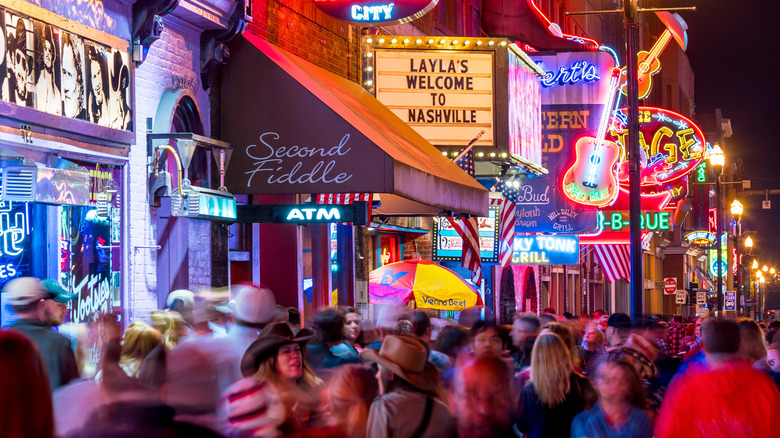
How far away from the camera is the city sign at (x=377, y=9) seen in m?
15.5

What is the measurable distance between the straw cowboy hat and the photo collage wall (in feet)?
17.3

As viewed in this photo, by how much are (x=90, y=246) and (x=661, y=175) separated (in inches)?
957

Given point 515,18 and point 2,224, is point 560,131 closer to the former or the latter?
point 515,18

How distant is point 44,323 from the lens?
785 centimetres

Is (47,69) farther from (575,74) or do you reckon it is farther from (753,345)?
(575,74)

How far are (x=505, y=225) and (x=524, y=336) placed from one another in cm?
1377

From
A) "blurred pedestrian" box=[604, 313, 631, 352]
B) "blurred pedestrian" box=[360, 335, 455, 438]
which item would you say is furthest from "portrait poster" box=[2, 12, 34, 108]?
"blurred pedestrian" box=[604, 313, 631, 352]

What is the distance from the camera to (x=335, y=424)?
5.50 metres

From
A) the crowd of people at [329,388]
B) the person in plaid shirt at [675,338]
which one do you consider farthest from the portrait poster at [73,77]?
the person in plaid shirt at [675,338]

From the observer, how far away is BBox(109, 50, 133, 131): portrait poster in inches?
452

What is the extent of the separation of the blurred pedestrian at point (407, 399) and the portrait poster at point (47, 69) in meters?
5.52

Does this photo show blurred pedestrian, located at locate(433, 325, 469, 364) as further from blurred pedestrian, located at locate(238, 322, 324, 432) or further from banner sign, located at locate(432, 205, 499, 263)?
banner sign, located at locate(432, 205, 499, 263)

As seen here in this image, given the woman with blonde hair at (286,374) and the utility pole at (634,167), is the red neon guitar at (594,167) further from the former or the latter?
the woman with blonde hair at (286,374)

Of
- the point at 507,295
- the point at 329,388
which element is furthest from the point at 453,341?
the point at 507,295
